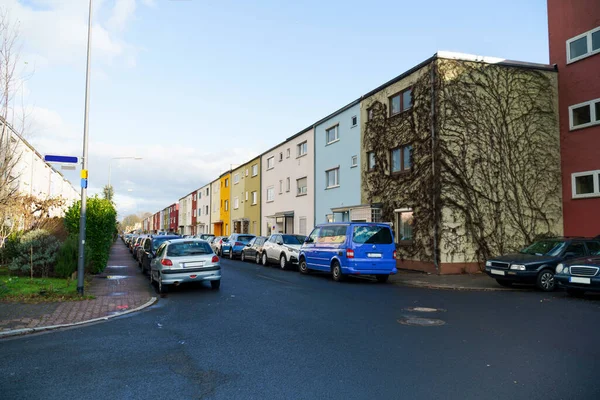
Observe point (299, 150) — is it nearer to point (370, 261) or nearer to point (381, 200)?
point (381, 200)

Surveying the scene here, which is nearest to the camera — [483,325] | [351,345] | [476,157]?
[351,345]

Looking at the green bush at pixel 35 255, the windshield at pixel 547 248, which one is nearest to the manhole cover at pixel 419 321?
the windshield at pixel 547 248

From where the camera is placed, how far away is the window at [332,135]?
2753cm

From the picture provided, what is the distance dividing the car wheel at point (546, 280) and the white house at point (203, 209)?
5509 centimetres

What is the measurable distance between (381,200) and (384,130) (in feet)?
11.3

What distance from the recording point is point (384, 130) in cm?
2236

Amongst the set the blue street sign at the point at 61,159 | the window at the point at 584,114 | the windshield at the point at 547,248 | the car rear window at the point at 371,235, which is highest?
the window at the point at 584,114

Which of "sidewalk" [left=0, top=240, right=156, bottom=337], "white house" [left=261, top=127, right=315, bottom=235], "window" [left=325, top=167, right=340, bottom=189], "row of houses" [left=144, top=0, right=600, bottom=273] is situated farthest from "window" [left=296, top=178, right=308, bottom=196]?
"sidewalk" [left=0, top=240, right=156, bottom=337]

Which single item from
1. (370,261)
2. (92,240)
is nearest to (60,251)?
(92,240)

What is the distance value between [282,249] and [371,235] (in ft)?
22.1

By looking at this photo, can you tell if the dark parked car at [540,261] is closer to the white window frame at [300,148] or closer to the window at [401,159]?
the window at [401,159]

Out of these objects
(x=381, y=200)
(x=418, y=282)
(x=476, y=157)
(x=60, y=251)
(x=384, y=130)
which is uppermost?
(x=384, y=130)

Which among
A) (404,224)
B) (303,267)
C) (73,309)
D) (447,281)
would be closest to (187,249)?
(73,309)

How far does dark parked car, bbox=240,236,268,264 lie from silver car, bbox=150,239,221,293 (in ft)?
35.3
